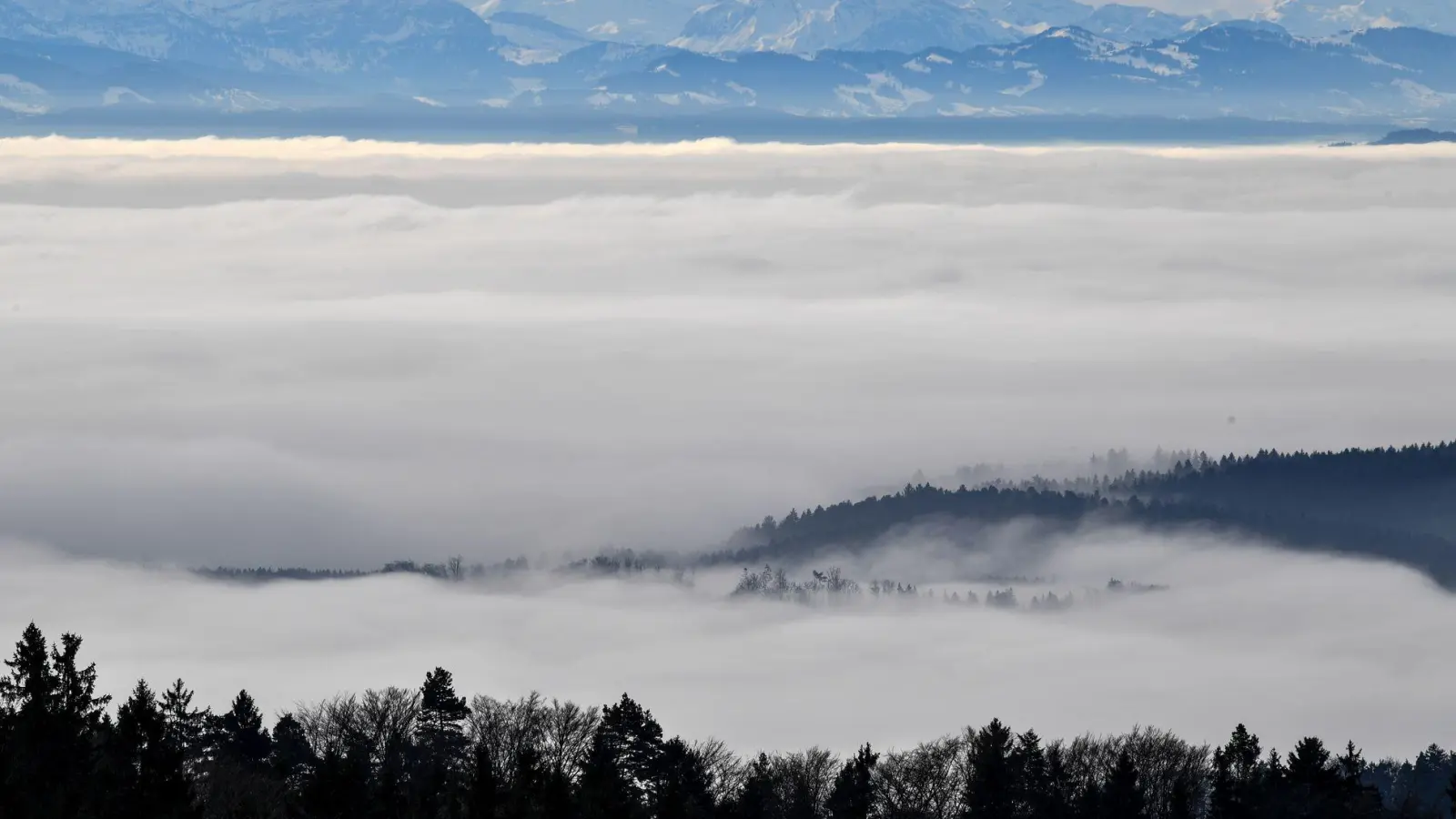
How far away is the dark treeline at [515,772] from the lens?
162 ft

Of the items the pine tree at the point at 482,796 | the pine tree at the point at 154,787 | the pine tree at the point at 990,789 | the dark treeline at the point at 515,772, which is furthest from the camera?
the pine tree at the point at 990,789

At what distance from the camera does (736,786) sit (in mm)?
75312

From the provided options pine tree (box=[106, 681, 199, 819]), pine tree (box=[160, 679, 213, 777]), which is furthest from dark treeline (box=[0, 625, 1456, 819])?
pine tree (box=[160, 679, 213, 777])

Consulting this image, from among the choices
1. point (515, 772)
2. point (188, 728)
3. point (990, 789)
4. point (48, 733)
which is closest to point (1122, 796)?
point (990, 789)

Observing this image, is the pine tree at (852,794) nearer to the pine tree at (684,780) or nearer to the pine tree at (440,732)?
the pine tree at (684,780)

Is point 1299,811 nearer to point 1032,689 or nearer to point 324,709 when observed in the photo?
point 324,709

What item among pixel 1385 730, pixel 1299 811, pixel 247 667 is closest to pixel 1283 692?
pixel 1385 730

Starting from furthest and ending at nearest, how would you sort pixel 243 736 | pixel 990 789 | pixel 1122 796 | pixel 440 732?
pixel 243 736 < pixel 440 732 < pixel 1122 796 < pixel 990 789

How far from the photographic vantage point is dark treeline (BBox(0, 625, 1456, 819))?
4925 centimetres

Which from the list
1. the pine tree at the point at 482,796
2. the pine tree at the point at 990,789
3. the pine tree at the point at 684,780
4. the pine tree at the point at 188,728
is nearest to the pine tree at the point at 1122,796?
the pine tree at the point at 990,789

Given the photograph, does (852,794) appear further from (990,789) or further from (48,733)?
(48,733)

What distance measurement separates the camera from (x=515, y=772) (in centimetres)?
6450

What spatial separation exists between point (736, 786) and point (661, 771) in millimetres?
5736

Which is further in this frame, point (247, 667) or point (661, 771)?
point (247, 667)
